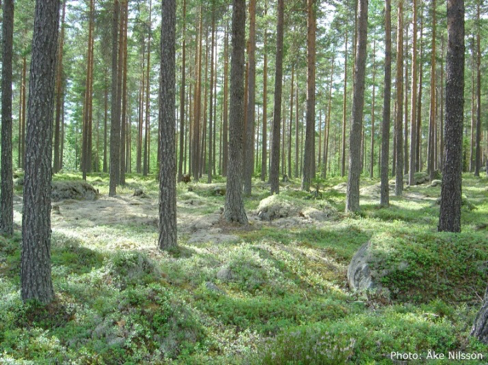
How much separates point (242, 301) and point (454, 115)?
6.75 m

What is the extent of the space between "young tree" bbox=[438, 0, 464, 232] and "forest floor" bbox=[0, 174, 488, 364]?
114 centimetres

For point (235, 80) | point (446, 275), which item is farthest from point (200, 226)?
point (446, 275)

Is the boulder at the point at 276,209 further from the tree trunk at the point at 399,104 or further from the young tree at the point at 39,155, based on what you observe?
the young tree at the point at 39,155

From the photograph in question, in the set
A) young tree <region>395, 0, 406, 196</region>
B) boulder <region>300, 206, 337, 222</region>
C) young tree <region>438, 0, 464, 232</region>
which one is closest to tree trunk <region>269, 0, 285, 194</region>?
boulder <region>300, 206, 337, 222</region>

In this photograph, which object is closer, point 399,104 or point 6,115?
point 6,115

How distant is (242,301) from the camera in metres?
6.00

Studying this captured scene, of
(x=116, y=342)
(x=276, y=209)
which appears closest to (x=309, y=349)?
(x=116, y=342)

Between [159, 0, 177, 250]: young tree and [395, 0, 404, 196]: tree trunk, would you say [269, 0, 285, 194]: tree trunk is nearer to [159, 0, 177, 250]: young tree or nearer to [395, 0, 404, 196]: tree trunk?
[395, 0, 404, 196]: tree trunk

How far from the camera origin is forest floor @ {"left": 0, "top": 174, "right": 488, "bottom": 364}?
168 inches

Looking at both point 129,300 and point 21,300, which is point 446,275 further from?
point 21,300

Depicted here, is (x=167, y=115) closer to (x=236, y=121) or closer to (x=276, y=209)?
(x=236, y=121)

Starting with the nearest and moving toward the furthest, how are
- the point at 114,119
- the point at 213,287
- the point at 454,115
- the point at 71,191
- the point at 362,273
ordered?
the point at 213,287 → the point at 362,273 → the point at 454,115 → the point at 71,191 → the point at 114,119

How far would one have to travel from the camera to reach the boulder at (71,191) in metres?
17.3

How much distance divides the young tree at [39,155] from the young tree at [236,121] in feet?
22.7
